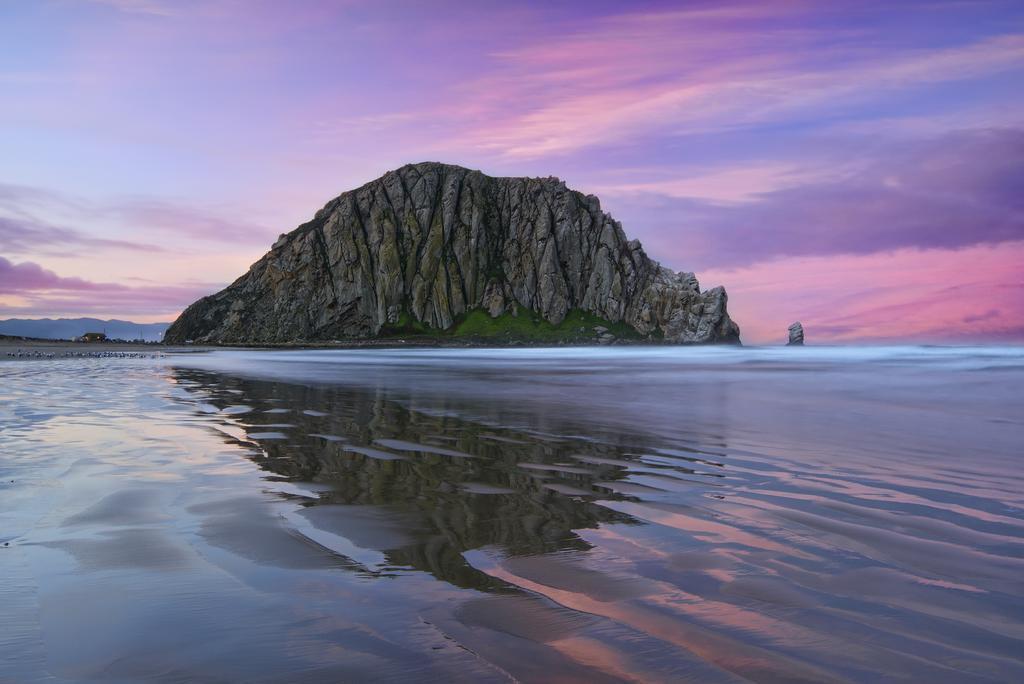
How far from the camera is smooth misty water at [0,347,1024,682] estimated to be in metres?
4.39

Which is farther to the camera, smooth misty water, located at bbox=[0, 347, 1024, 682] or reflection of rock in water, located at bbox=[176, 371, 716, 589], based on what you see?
reflection of rock in water, located at bbox=[176, 371, 716, 589]

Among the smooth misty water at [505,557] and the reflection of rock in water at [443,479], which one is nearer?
the smooth misty water at [505,557]

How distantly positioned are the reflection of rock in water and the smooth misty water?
0.20ft

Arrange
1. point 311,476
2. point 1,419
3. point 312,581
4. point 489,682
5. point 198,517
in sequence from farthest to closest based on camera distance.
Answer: point 1,419 → point 311,476 → point 198,517 → point 312,581 → point 489,682

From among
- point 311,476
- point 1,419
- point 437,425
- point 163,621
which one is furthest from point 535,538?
point 1,419

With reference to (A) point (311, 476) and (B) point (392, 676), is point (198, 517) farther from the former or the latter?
(B) point (392, 676)

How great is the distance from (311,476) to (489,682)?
24.1 ft

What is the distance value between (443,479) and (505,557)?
162 inches

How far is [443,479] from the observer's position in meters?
10.5

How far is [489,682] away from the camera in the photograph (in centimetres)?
400

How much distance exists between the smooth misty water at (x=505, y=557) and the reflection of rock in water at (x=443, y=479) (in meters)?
0.06

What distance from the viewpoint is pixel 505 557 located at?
652cm

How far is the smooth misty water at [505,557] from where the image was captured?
14.4 ft

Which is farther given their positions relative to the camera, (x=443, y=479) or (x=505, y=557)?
(x=443, y=479)
